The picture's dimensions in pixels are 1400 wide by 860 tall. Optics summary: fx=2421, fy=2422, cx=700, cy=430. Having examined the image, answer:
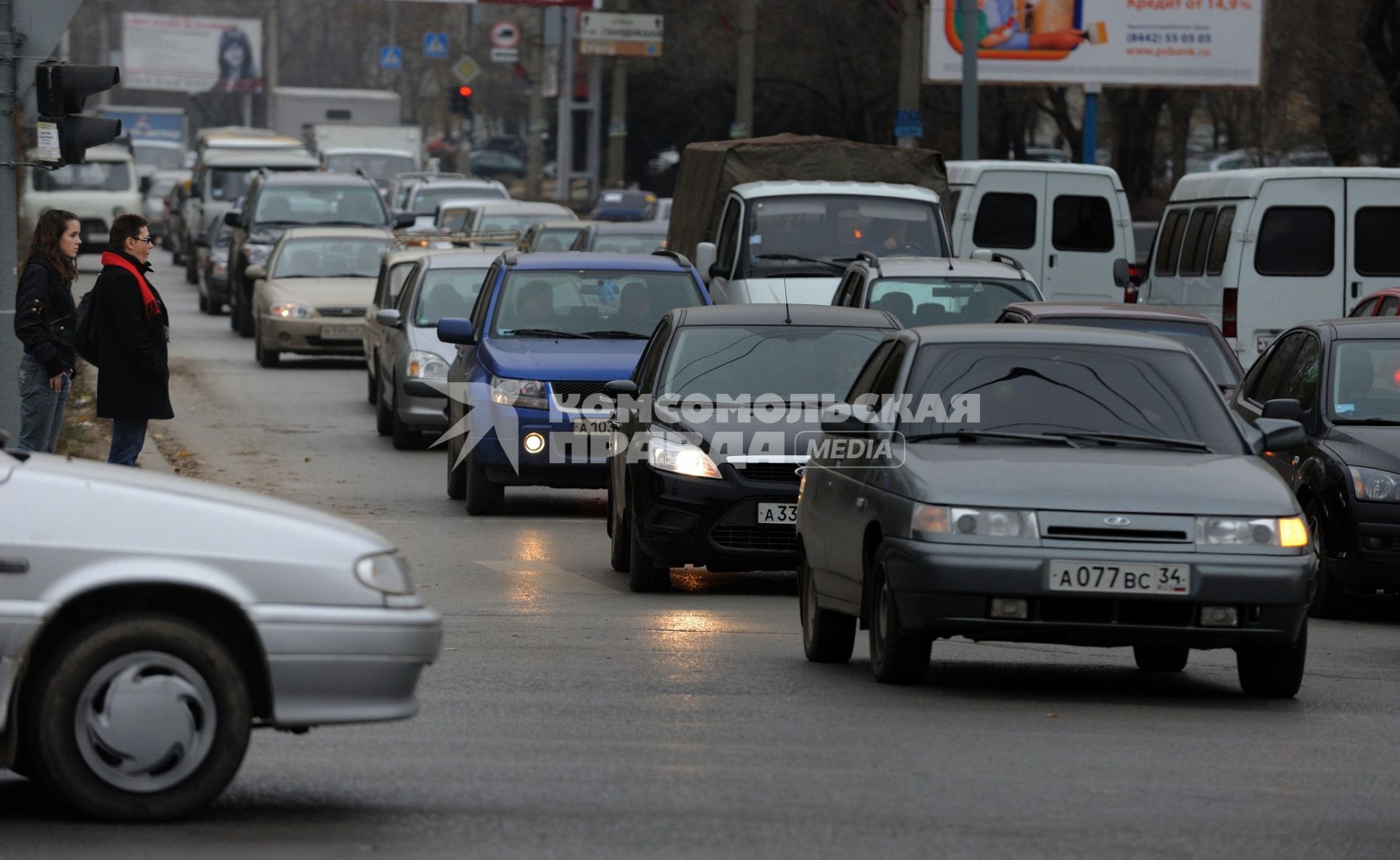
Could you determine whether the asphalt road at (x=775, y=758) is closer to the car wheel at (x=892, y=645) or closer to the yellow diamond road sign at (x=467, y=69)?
the car wheel at (x=892, y=645)

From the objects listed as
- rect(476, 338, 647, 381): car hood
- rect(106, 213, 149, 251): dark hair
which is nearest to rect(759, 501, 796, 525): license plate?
rect(476, 338, 647, 381): car hood

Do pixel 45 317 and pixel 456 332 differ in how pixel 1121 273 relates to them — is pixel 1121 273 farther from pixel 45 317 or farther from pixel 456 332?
pixel 45 317

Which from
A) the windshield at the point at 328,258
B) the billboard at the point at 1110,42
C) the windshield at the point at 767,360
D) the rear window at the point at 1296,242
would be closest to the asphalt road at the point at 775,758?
the windshield at the point at 767,360

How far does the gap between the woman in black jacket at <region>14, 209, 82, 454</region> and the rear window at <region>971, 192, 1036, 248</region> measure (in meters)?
13.9

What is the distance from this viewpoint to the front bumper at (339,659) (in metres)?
6.34

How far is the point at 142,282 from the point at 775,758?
7600mm

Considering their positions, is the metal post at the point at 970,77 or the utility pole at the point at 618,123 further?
the utility pole at the point at 618,123

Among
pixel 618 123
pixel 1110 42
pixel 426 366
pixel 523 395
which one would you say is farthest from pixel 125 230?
pixel 618 123

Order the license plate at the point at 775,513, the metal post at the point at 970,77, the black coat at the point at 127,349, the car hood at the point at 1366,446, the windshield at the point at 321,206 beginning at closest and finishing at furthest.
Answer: the license plate at the point at 775,513 → the car hood at the point at 1366,446 → the black coat at the point at 127,349 → the metal post at the point at 970,77 → the windshield at the point at 321,206

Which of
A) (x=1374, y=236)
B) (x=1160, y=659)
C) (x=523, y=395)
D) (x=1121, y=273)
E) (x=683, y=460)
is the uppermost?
(x=1374, y=236)

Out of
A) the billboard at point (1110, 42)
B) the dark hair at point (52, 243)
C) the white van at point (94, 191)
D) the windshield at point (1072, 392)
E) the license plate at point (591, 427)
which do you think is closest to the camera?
the windshield at point (1072, 392)

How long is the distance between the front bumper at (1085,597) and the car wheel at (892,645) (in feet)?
0.78

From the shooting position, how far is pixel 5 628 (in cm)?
619

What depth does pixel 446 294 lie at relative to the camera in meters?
21.0
